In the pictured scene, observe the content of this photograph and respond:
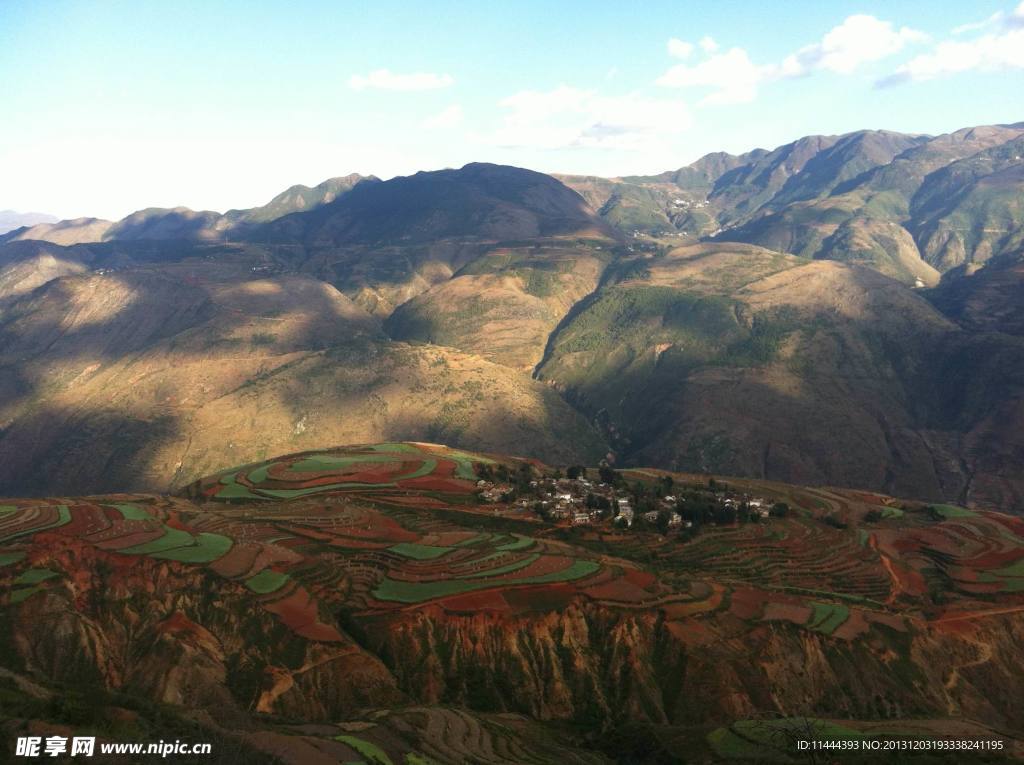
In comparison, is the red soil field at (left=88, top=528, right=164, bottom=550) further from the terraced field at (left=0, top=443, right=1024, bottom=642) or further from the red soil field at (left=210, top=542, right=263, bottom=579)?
the red soil field at (left=210, top=542, right=263, bottom=579)

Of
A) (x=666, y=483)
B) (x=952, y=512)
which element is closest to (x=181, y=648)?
(x=666, y=483)

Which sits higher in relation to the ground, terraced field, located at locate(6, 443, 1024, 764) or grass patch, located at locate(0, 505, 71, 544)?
grass patch, located at locate(0, 505, 71, 544)

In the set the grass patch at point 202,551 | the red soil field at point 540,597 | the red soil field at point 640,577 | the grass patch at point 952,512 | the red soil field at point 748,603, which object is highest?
the grass patch at point 202,551

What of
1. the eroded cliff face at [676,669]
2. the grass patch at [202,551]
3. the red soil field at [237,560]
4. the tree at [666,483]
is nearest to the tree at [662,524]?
the tree at [666,483]

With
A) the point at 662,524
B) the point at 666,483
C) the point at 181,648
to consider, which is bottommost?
the point at 666,483

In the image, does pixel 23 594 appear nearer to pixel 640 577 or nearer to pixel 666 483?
pixel 640 577

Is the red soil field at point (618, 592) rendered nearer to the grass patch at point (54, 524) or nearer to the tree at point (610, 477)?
the tree at point (610, 477)

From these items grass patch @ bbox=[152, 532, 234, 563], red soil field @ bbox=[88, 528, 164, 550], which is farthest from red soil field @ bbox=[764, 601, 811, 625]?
red soil field @ bbox=[88, 528, 164, 550]
